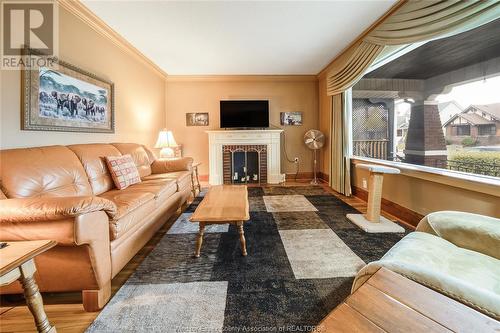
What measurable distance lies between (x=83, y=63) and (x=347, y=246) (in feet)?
11.6

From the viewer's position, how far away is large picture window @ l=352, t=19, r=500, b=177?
1.94m

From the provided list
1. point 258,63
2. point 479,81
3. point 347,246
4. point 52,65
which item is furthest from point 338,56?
point 52,65

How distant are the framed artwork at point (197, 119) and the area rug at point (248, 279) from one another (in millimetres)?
3134

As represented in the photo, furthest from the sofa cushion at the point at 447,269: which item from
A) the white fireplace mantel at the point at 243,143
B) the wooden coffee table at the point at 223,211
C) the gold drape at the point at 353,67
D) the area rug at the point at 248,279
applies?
the white fireplace mantel at the point at 243,143

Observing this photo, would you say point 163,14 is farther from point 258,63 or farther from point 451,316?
point 451,316

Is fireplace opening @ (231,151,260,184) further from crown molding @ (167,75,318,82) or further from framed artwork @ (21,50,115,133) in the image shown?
framed artwork @ (21,50,115,133)

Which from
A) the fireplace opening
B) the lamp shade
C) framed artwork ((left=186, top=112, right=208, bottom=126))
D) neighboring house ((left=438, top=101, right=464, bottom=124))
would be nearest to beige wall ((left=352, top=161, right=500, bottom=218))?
neighboring house ((left=438, top=101, right=464, bottom=124))

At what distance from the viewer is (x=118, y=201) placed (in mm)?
1887

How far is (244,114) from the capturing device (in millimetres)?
5086

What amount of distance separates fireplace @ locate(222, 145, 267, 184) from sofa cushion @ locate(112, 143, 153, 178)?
187 cm

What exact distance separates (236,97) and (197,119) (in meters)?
1.06

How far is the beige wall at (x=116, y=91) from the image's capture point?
→ 1.86 meters

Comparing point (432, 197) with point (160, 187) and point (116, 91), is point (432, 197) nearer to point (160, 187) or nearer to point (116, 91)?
point (160, 187)

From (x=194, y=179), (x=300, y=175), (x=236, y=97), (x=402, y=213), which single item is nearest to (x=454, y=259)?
(x=402, y=213)
